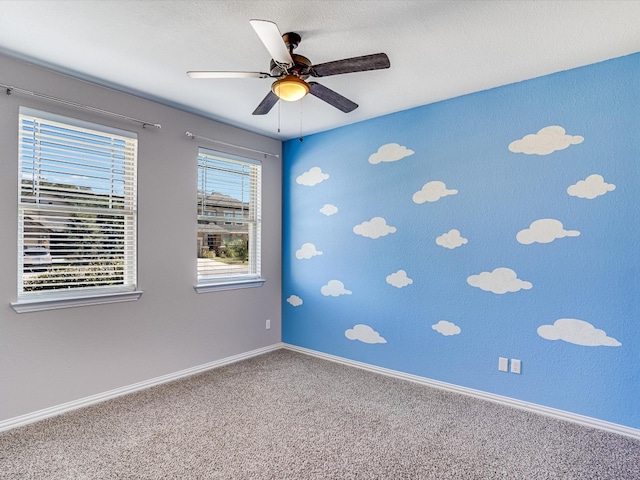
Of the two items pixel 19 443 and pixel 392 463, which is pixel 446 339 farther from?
pixel 19 443

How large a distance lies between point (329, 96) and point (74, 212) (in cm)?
214

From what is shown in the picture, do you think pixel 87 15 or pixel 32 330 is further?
pixel 32 330

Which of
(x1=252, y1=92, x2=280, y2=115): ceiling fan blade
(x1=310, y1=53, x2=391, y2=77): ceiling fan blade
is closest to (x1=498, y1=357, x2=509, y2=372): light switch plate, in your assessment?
(x1=310, y1=53, x2=391, y2=77): ceiling fan blade

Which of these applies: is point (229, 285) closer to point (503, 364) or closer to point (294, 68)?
point (294, 68)

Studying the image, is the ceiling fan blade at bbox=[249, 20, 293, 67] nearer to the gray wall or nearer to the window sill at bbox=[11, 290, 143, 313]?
Answer: the gray wall

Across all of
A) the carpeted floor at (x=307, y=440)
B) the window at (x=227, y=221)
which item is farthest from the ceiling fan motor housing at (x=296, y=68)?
the carpeted floor at (x=307, y=440)

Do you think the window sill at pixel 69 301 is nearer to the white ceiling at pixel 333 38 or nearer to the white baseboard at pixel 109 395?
the white baseboard at pixel 109 395

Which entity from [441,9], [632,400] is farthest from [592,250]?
[441,9]

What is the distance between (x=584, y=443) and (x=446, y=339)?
3.71ft

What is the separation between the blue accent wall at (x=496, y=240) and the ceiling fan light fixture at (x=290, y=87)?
1.57 m

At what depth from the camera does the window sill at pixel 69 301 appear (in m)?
2.55

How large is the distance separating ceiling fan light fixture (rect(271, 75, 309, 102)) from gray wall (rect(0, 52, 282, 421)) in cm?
162

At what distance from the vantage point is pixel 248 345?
408 centimetres

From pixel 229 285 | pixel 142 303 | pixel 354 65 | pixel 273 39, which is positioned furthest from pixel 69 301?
pixel 354 65
